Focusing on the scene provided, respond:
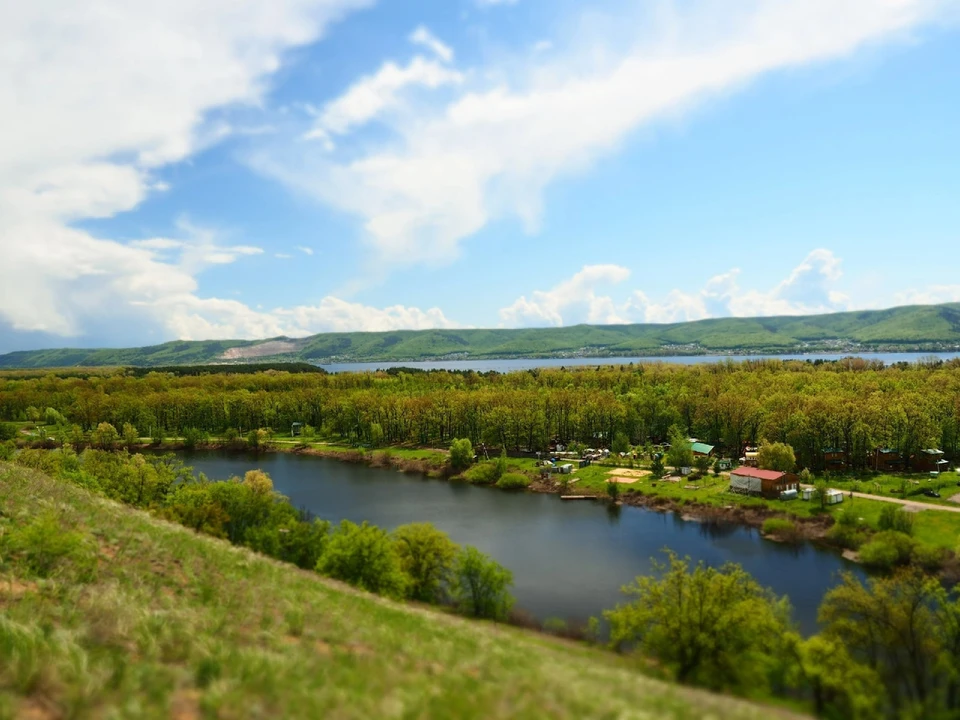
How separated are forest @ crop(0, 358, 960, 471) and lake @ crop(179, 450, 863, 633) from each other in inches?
1016

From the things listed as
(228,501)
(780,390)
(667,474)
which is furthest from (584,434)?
(228,501)

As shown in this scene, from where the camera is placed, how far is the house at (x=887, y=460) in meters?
69.8

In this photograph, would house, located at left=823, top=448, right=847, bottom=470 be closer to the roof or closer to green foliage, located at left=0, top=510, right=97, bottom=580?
the roof

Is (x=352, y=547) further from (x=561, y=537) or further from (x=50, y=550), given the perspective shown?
(x=561, y=537)

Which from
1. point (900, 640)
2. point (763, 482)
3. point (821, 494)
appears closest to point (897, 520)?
point (821, 494)

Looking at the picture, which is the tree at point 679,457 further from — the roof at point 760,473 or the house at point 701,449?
the roof at point 760,473

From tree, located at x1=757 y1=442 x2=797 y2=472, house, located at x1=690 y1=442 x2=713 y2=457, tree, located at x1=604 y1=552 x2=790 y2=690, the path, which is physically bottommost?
the path

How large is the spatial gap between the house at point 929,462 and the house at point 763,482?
64.4ft

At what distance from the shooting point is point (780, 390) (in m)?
102

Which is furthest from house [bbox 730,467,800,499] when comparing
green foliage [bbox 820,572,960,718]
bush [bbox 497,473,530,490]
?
green foliage [bbox 820,572,960,718]

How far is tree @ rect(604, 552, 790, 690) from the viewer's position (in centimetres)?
2330

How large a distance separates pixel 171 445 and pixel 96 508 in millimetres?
92273

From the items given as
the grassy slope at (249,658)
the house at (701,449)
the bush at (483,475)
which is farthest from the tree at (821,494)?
the grassy slope at (249,658)

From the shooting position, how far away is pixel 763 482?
6081 centimetres
